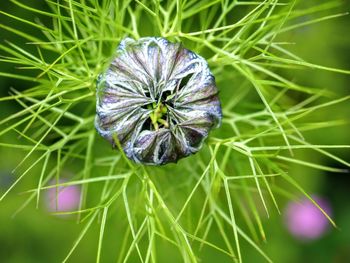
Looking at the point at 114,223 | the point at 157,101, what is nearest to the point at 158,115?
the point at 157,101

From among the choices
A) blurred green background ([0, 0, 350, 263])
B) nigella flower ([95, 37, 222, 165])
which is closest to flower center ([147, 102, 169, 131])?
nigella flower ([95, 37, 222, 165])

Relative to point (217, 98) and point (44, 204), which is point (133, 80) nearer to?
point (217, 98)

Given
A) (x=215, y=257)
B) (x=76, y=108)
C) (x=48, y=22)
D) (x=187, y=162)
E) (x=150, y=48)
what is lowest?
(x=215, y=257)

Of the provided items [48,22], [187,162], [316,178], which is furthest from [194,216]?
[48,22]

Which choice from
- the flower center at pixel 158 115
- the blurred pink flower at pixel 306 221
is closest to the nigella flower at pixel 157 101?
the flower center at pixel 158 115

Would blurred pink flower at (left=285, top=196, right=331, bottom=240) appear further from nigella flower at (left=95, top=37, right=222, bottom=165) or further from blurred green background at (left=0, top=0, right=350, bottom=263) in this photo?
nigella flower at (left=95, top=37, right=222, bottom=165)
